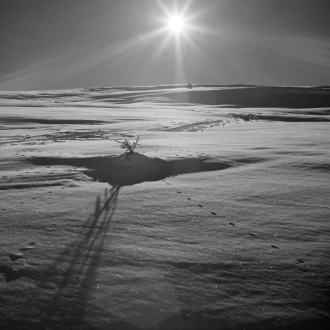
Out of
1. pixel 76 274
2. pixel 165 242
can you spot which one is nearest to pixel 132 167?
pixel 165 242

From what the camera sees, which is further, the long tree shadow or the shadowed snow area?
the shadowed snow area

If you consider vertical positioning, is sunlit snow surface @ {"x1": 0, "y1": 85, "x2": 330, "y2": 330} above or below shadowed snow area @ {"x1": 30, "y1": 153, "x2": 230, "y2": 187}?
below

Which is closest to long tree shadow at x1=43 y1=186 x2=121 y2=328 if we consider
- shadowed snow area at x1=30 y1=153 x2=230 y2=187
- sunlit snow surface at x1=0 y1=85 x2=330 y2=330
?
sunlit snow surface at x1=0 y1=85 x2=330 y2=330

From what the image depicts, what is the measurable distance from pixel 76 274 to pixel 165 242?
785 millimetres

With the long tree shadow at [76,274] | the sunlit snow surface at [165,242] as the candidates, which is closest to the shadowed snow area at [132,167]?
the sunlit snow surface at [165,242]

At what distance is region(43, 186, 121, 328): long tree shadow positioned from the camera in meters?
1.88

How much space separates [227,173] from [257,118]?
36.7 ft

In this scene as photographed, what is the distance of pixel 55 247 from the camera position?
103 inches

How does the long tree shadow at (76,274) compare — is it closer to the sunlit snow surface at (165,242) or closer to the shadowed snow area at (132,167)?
the sunlit snow surface at (165,242)

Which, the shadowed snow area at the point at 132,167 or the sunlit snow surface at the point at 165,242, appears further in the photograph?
the shadowed snow area at the point at 132,167

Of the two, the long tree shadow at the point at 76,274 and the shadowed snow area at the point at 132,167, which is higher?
the shadowed snow area at the point at 132,167

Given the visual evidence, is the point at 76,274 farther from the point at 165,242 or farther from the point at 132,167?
the point at 132,167

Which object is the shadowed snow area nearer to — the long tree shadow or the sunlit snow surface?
the sunlit snow surface

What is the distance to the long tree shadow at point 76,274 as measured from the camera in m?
1.88
